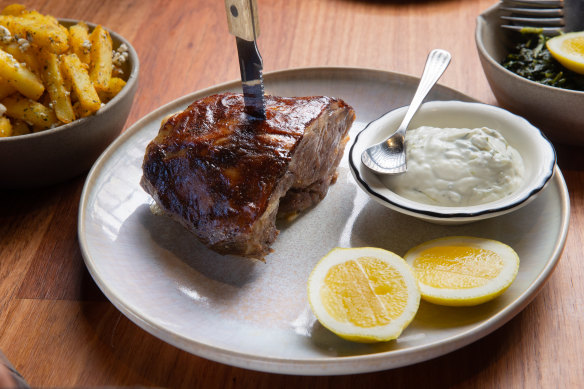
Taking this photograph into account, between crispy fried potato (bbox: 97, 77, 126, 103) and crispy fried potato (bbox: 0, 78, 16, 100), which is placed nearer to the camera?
crispy fried potato (bbox: 0, 78, 16, 100)

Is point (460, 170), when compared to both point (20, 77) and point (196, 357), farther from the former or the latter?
point (20, 77)

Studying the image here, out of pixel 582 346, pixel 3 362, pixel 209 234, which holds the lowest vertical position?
pixel 582 346

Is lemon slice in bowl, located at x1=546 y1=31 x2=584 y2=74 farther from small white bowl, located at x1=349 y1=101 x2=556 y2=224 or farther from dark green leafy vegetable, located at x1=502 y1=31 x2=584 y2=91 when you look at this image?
small white bowl, located at x1=349 y1=101 x2=556 y2=224

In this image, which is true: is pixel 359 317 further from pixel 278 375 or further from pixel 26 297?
pixel 26 297

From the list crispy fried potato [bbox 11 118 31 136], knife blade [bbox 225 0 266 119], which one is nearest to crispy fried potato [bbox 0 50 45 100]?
crispy fried potato [bbox 11 118 31 136]

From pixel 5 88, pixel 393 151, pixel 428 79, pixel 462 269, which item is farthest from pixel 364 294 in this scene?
pixel 5 88

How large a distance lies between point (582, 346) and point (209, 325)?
1411 millimetres

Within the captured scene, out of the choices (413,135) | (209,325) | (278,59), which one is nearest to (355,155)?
(413,135)

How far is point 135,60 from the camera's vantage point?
10.1 feet

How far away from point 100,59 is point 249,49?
961 millimetres

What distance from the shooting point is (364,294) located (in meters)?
1.95

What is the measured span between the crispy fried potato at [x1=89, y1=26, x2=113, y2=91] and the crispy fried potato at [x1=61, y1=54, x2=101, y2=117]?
6 centimetres

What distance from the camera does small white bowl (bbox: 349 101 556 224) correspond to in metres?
2.25

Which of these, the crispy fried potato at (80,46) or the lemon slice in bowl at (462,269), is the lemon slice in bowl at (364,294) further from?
the crispy fried potato at (80,46)
